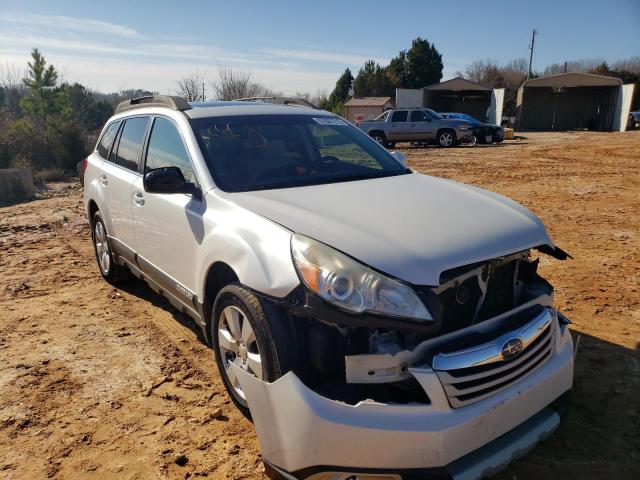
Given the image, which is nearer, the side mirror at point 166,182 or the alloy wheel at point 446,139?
the side mirror at point 166,182

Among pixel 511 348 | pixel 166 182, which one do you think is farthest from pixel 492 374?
pixel 166 182

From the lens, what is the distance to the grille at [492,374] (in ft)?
6.51

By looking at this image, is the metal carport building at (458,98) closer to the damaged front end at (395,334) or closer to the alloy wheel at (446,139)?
the alloy wheel at (446,139)

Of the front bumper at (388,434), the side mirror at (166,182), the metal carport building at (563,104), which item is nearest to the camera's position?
the front bumper at (388,434)

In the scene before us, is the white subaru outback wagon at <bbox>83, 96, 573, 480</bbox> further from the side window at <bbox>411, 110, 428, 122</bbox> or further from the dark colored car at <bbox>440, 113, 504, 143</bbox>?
the dark colored car at <bbox>440, 113, 504, 143</bbox>

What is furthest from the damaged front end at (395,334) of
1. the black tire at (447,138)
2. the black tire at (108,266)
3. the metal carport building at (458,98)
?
the metal carport building at (458,98)

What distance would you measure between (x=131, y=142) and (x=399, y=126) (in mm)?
20262

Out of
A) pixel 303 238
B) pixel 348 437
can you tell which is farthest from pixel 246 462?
pixel 303 238

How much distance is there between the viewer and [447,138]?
23406 mm

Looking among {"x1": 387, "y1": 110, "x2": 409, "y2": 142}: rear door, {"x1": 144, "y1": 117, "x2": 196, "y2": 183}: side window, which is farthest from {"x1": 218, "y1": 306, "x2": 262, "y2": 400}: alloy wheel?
{"x1": 387, "y1": 110, "x2": 409, "y2": 142}: rear door

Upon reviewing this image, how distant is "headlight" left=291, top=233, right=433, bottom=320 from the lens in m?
2.04

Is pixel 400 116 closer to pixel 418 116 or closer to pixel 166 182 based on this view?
pixel 418 116

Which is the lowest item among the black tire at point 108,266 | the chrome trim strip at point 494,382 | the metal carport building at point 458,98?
the black tire at point 108,266

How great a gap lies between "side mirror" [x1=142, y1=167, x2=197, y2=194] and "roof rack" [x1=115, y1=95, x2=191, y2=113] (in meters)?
0.86
